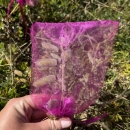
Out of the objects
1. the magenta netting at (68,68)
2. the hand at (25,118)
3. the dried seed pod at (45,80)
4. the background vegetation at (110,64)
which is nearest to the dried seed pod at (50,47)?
the magenta netting at (68,68)

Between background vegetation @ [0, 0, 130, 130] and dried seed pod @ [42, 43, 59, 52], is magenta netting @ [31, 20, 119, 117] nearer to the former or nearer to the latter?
dried seed pod @ [42, 43, 59, 52]

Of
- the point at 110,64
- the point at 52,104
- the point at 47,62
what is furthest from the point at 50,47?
the point at 110,64

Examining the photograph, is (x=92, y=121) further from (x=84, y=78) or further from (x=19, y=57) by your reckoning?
(x=19, y=57)

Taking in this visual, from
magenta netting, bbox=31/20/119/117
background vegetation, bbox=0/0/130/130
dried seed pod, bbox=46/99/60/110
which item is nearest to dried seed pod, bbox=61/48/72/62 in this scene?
magenta netting, bbox=31/20/119/117

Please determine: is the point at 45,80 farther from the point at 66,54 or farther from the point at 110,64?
the point at 110,64

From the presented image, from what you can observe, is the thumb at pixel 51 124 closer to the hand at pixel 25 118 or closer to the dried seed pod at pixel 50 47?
the hand at pixel 25 118
